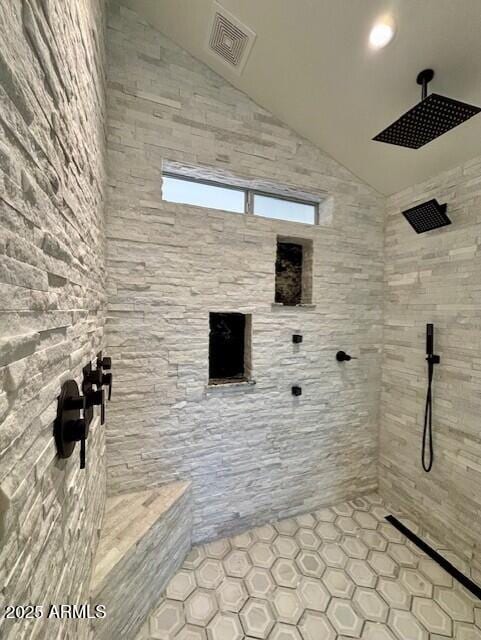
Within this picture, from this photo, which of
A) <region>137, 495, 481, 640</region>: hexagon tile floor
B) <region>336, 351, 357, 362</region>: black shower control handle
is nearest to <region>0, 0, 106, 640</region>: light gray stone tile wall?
<region>137, 495, 481, 640</region>: hexagon tile floor

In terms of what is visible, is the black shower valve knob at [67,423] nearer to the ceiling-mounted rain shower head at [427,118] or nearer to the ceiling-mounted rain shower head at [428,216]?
the ceiling-mounted rain shower head at [427,118]

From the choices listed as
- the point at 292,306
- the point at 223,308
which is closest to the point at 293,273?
the point at 292,306

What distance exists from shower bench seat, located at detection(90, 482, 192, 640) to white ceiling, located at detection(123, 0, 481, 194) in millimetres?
2678

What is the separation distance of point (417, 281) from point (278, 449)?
5.64 ft

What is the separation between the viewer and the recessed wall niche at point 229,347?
6.69ft

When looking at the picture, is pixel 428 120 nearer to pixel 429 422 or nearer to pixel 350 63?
pixel 350 63

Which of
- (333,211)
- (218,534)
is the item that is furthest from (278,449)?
(333,211)

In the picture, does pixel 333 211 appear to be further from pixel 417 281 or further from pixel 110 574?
pixel 110 574

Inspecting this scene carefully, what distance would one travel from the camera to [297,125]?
199 centimetres

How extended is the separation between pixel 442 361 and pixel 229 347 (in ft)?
5.13

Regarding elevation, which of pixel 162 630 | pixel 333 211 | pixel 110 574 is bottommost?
pixel 162 630

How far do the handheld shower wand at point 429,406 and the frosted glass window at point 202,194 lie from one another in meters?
1.68

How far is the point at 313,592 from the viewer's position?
5.32ft

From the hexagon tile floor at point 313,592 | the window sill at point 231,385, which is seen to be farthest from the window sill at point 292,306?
the hexagon tile floor at point 313,592
